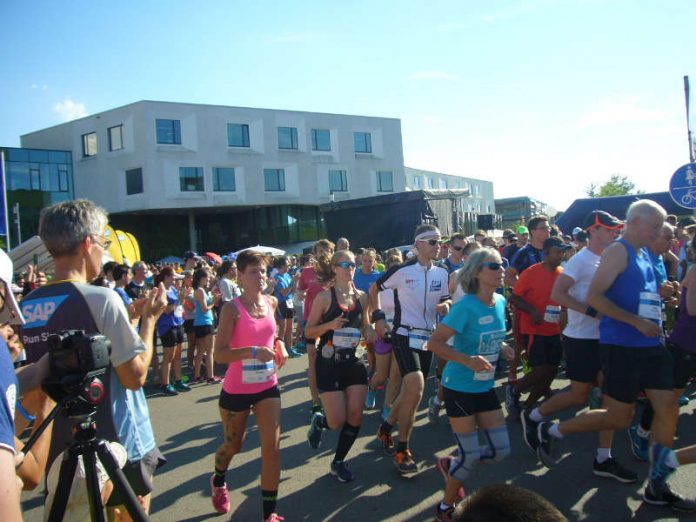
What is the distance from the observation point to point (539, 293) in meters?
5.75

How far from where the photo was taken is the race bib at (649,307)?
3.91 m

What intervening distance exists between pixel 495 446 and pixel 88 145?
4206cm

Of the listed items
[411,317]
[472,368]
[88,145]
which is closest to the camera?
[472,368]

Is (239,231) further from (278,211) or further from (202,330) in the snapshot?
(202,330)

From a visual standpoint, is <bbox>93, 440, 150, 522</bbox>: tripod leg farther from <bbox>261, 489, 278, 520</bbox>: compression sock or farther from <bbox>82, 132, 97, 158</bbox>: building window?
<bbox>82, 132, 97, 158</bbox>: building window

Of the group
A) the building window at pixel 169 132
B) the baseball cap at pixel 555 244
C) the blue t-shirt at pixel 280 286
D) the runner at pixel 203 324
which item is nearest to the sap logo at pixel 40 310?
the baseball cap at pixel 555 244

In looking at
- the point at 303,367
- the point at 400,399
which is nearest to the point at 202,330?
the point at 303,367

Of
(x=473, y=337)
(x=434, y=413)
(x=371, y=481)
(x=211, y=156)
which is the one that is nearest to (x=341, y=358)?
(x=371, y=481)

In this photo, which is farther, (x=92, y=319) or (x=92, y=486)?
(x=92, y=319)

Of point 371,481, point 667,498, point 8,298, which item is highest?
point 8,298

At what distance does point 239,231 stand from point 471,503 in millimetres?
43336

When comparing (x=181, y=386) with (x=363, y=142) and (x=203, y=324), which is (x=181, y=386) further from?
(x=363, y=142)

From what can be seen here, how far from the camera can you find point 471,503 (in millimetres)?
1222

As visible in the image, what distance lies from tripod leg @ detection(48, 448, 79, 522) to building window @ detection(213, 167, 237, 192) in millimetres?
37444
